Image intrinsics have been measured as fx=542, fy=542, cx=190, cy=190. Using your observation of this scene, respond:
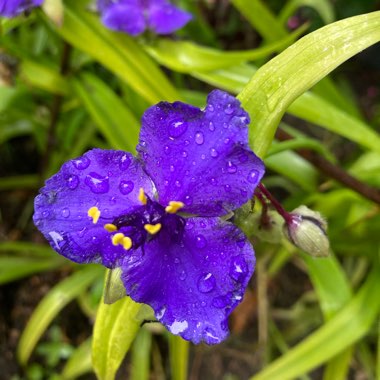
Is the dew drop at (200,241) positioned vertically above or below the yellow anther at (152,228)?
below

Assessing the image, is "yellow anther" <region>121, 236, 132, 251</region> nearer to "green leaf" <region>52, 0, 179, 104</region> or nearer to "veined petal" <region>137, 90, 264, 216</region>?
"veined petal" <region>137, 90, 264, 216</region>

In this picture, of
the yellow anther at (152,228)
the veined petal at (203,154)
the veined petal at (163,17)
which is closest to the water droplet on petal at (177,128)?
the veined petal at (203,154)

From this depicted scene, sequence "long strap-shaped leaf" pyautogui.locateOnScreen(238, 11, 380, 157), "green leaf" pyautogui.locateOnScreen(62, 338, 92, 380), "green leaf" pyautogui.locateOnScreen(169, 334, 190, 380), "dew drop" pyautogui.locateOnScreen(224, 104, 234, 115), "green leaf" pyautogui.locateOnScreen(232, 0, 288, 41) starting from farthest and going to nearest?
"green leaf" pyautogui.locateOnScreen(62, 338, 92, 380) < "green leaf" pyautogui.locateOnScreen(232, 0, 288, 41) < "green leaf" pyautogui.locateOnScreen(169, 334, 190, 380) < "long strap-shaped leaf" pyautogui.locateOnScreen(238, 11, 380, 157) < "dew drop" pyautogui.locateOnScreen(224, 104, 234, 115)

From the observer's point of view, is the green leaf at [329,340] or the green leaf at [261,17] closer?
the green leaf at [329,340]

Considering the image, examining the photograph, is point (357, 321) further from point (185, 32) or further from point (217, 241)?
point (185, 32)

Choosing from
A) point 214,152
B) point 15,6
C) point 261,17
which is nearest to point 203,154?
point 214,152

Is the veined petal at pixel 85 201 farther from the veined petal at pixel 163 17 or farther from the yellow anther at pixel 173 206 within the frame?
the veined petal at pixel 163 17

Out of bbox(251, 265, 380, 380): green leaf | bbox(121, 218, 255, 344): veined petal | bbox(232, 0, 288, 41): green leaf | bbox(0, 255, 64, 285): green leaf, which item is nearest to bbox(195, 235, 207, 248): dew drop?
bbox(121, 218, 255, 344): veined petal
